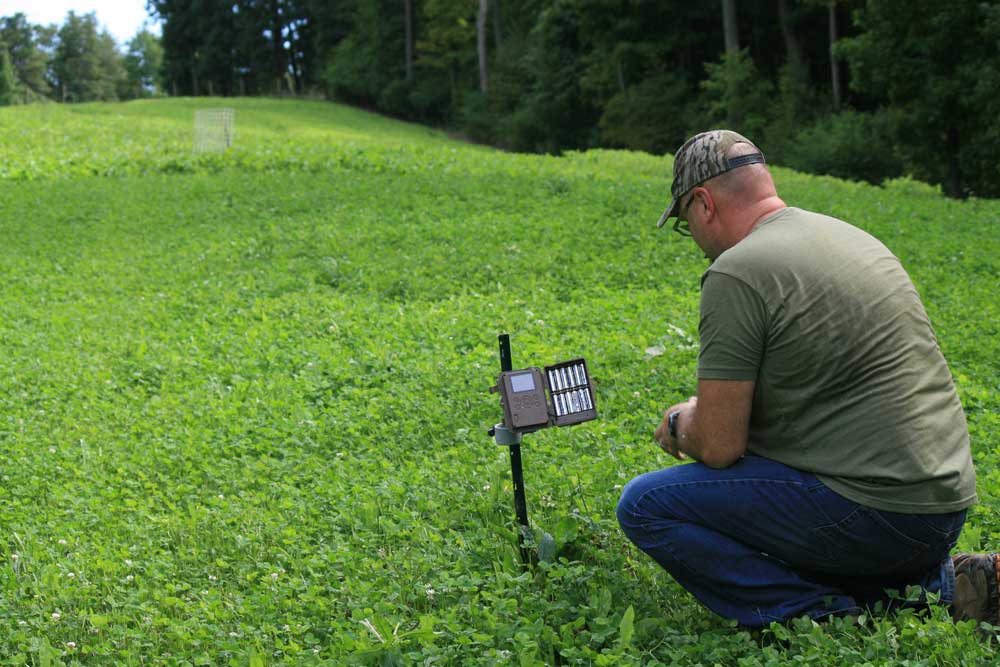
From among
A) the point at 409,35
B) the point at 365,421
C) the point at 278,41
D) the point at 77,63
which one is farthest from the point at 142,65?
the point at 365,421

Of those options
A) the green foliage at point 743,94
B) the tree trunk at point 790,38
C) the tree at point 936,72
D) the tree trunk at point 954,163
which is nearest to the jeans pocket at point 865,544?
the tree at point 936,72

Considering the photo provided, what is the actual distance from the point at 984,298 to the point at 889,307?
6158 millimetres

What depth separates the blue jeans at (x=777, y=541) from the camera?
321cm

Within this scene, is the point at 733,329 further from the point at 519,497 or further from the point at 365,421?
the point at 365,421

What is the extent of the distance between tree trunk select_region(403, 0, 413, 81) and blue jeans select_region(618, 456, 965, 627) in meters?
61.7

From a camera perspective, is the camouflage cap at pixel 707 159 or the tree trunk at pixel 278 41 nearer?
the camouflage cap at pixel 707 159

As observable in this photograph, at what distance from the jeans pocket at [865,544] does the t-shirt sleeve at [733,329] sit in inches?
22.1

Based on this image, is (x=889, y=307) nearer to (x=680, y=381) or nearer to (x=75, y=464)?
(x=680, y=381)

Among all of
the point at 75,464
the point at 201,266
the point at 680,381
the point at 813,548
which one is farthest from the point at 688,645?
the point at 201,266

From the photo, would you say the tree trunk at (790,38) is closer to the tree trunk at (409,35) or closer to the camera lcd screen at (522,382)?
the camera lcd screen at (522,382)

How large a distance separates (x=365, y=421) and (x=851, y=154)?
73.6ft

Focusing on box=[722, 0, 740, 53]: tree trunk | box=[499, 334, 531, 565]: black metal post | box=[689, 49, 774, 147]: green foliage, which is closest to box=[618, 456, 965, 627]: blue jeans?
box=[499, 334, 531, 565]: black metal post

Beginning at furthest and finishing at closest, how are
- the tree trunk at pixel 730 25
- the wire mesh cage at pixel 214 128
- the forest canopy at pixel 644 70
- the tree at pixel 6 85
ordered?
the tree at pixel 6 85 < the tree trunk at pixel 730 25 < the wire mesh cage at pixel 214 128 < the forest canopy at pixel 644 70

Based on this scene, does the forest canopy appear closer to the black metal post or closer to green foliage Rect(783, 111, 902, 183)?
green foliage Rect(783, 111, 902, 183)
